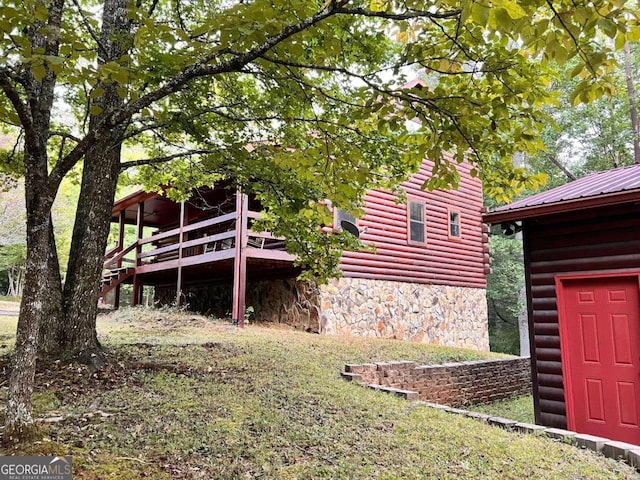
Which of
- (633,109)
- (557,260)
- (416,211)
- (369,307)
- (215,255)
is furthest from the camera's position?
(633,109)

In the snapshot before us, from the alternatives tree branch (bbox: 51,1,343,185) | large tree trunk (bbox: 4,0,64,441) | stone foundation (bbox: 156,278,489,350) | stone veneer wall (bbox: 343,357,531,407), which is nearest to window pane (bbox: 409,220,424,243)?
stone foundation (bbox: 156,278,489,350)

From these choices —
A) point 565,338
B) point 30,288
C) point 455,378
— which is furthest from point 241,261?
point 30,288

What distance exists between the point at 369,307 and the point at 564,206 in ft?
25.7

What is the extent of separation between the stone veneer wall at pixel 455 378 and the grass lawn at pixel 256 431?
1031mm

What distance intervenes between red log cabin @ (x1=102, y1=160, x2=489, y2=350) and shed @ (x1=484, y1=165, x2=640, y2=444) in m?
5.57

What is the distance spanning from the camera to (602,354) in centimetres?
543

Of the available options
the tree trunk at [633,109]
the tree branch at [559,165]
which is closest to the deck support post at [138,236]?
the tree branch at [559,165]

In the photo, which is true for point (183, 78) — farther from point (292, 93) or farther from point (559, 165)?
point (559, 165)

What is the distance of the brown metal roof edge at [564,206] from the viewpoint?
497cm

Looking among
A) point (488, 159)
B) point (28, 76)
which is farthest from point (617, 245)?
point (28, 76)

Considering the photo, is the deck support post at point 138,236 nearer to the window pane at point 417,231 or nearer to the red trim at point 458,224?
the window pane at point 417,231

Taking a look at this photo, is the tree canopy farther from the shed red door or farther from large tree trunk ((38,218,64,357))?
the shed red door

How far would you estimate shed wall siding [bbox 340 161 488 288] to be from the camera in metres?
13.2

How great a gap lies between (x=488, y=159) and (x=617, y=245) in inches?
100.0
